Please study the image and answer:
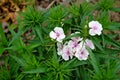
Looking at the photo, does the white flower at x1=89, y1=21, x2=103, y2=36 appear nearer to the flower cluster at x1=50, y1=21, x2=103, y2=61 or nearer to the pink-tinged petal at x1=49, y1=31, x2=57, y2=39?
the flower cluster at x1=50, y1=21, x2=103, y2=61

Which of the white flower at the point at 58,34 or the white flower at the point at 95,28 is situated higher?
the white flower at the point at 95,28

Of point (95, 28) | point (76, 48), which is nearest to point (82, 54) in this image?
point (76, 48)

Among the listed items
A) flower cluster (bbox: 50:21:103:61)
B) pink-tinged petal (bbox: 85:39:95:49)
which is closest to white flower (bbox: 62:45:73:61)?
flower cluster (bbox: 50:21:103:61)

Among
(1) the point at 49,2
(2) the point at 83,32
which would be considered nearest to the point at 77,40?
(2) the point at 83,32

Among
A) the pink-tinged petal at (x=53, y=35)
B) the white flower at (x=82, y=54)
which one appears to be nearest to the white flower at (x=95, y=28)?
the white flower at (x=82, y=54)

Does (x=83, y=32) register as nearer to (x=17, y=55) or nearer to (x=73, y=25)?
(x=73, y=25)

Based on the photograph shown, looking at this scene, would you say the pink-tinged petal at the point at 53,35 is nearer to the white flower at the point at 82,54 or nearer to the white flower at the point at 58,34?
the white flower at the point at 58,34

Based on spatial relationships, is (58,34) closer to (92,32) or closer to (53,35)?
(53,35)

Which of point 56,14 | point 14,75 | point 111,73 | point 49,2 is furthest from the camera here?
point 49,2
